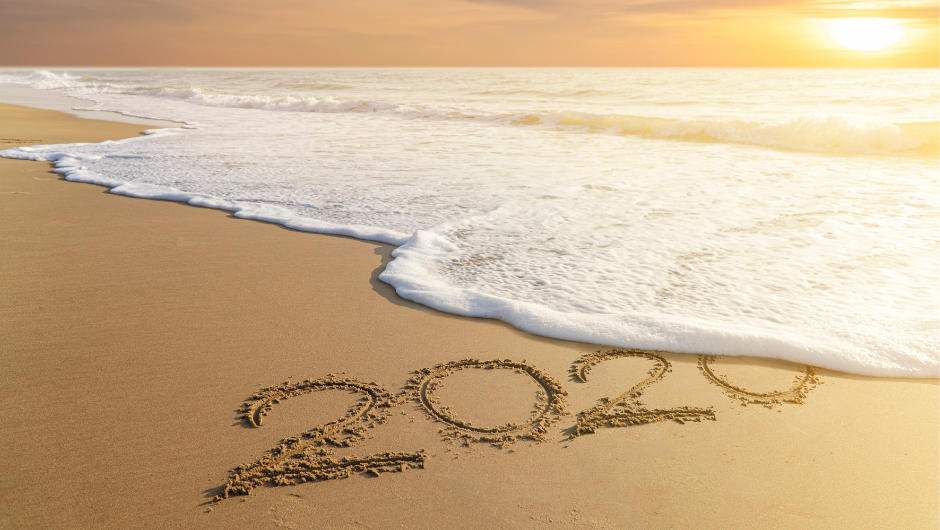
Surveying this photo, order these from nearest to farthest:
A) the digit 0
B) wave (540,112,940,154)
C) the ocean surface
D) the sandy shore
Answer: the sandy shore
the digit 0
the ocean surface
wave (540,112,940,154)

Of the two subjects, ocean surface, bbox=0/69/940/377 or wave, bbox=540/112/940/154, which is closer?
ocean surface, bbox=0/69/940/377

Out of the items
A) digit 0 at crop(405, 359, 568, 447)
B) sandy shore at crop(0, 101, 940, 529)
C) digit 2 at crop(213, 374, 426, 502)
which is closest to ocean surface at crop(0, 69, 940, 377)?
sandy shore at crop(0, 101, 940, 529)

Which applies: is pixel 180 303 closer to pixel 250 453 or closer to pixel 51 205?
pixel 250 453

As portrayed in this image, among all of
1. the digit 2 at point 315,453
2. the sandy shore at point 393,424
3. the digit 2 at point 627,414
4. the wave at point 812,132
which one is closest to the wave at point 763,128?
the wave at point 812,132

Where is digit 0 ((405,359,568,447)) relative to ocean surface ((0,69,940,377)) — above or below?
below

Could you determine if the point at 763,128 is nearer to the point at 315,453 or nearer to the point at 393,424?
the point at 393,424

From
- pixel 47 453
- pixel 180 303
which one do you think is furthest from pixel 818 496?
pixel 180 303

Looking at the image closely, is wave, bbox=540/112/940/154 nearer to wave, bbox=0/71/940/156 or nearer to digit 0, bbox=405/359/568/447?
wave, bbox=0/71/940/156
